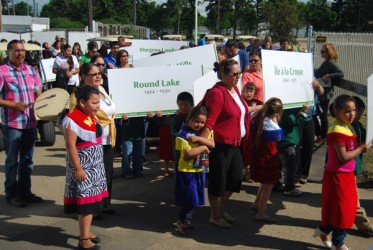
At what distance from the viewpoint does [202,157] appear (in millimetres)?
5000

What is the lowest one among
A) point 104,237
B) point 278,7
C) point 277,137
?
point 104,237

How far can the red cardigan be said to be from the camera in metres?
4.92

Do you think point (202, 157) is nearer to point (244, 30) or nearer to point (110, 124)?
point (110, 124)

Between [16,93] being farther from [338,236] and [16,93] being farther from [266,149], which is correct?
[338,236]

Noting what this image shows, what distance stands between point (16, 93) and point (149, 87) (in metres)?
1.61

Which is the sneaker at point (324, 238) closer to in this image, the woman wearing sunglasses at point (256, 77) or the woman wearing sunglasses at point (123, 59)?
the woman wearing sunglasses at point (256, 77)

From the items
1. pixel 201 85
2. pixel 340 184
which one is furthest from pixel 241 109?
pixel 340 184

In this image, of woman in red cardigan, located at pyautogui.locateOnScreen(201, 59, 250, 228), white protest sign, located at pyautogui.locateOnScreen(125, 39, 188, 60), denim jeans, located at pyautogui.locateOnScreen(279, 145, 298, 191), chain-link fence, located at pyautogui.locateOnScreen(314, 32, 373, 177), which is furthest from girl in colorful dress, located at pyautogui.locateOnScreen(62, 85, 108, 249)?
chain-link fence, located at pyautogui.locateOnScreen(314, 32, 373, 177)

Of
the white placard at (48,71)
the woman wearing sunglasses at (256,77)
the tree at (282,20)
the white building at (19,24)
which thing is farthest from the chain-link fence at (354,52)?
the white building at (19,24)

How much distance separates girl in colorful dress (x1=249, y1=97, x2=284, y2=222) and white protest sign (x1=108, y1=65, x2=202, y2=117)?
53.2 inches

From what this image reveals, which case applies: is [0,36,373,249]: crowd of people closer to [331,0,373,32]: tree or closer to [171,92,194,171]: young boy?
[171,92,194,171]: young boy

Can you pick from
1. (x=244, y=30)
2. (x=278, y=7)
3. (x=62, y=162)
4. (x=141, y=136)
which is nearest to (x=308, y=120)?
(x=141, y=136)

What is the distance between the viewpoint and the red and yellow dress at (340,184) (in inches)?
175

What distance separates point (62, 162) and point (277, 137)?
13.7ft
